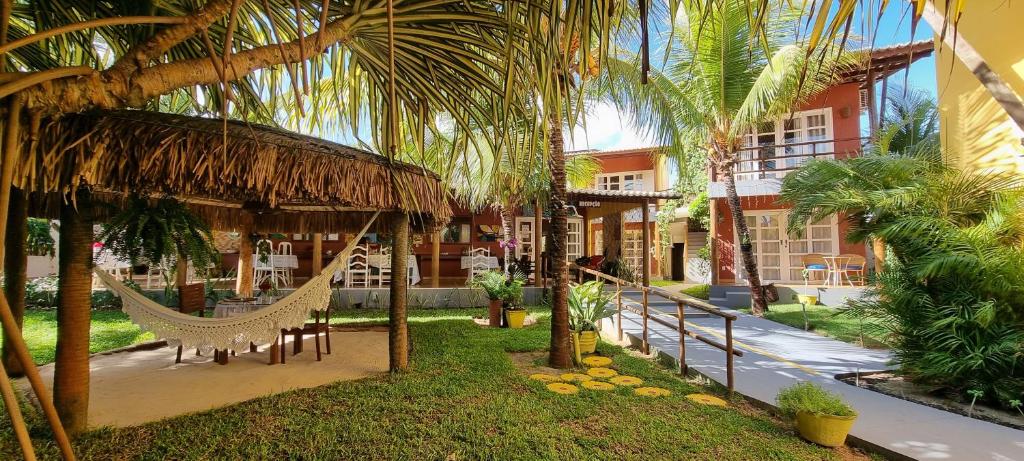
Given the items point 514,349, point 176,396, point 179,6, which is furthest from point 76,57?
point 514,349

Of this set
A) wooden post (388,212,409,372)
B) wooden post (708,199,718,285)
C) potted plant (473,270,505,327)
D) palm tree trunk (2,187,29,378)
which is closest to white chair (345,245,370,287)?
potted plant (473,270,505,327)

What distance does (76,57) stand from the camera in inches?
124

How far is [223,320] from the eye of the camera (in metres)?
3.54

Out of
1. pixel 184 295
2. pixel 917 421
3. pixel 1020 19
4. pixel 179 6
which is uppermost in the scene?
pixel 1020 19

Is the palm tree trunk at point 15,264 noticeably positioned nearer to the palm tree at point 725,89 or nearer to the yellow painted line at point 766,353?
the palm tree at point 725,89

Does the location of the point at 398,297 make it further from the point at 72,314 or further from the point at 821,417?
the point at 821,417

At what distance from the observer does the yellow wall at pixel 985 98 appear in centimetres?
458

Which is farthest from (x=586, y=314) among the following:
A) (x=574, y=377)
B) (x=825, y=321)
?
(x=825, y=321)

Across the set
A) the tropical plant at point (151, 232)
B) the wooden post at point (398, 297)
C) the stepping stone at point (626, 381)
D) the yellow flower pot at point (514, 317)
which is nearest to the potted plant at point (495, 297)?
the yellow flower pot at point (514, 317)

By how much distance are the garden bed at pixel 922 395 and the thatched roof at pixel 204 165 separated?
435 centimetres

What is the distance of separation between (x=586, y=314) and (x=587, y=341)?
29 centimetres

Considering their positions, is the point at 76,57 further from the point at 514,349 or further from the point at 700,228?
the point at 700,228

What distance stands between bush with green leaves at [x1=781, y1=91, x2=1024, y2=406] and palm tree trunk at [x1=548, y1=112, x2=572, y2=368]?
2887mm

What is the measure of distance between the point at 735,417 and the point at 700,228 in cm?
1134
